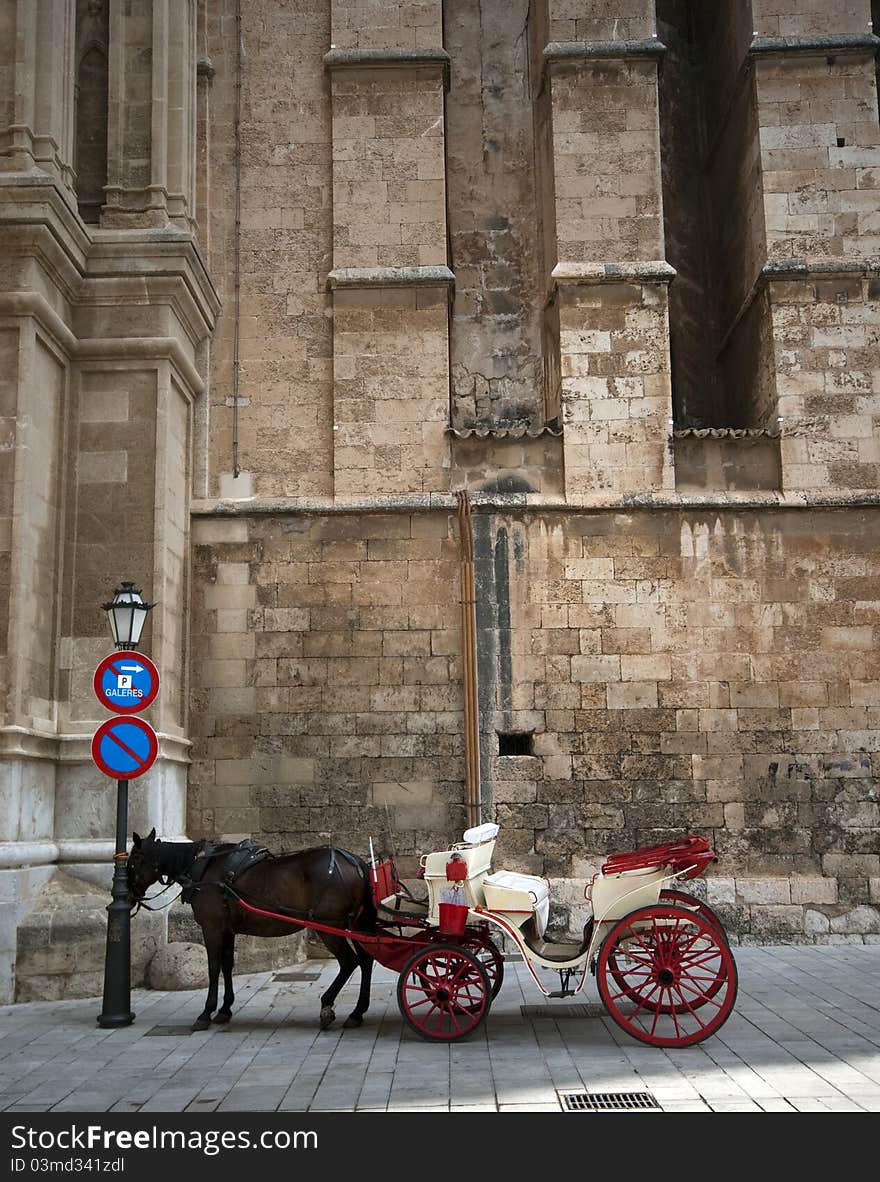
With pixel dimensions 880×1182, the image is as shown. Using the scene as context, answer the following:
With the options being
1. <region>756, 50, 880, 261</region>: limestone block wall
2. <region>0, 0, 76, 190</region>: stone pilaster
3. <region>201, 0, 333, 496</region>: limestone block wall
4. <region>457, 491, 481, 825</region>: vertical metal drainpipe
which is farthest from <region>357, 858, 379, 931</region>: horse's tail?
<region>756, 50, 880, 261</region>: limestone block wall

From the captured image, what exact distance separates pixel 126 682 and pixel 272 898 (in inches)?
65.4

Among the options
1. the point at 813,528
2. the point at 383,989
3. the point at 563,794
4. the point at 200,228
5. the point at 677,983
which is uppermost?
the point at 200,228

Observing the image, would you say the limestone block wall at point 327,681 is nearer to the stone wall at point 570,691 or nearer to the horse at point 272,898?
the stone wall at point 570,691

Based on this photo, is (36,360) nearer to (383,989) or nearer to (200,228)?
(200,228)

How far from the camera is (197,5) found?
38.6 feet

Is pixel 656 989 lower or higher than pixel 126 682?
lower

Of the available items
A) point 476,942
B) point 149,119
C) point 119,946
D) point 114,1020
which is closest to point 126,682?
point 119,946

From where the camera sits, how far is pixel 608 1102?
5.04m

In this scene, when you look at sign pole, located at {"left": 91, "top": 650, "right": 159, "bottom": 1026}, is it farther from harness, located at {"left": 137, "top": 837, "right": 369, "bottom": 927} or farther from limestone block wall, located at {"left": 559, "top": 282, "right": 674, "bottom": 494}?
limestone block wall, located at {"left": 559, "top": 282, "right": 674, "bottom": 494}

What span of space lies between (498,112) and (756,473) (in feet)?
16.3

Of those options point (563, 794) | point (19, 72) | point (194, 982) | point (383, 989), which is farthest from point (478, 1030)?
point (19, 72)

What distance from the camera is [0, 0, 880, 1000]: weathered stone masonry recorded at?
32.8 feet

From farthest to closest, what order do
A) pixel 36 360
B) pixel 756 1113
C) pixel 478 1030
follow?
pixel 36 360, pixel 478 1030, pixel 756 1113

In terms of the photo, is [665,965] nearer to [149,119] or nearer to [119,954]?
[119,954]
